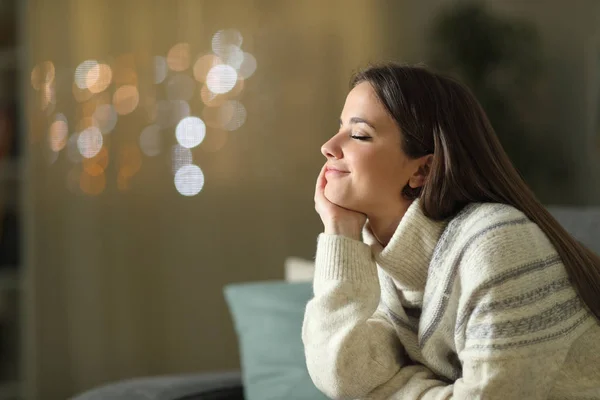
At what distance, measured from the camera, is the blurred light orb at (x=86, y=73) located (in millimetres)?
2826

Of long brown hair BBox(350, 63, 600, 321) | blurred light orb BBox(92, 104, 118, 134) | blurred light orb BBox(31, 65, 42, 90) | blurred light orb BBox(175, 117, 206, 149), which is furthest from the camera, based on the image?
blurred light orb BBox(175, 117, 206, 149)

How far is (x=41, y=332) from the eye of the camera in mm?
2854

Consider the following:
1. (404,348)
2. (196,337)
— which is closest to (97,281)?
(196,337)

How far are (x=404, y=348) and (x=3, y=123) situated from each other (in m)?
2.02

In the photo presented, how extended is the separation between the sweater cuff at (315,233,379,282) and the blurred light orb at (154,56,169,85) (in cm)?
190

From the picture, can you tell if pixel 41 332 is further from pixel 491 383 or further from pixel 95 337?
pixel 491 383

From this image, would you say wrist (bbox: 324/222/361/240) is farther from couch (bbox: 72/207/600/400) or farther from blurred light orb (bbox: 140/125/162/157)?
blurred light orb (bbox: 140/125/162/157)

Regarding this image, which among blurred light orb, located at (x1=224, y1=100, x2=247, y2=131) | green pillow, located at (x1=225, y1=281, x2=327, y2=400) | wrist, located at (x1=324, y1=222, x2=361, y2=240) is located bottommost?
green pillow, located at (x1=225, y1=281, x2=327, y2=400)

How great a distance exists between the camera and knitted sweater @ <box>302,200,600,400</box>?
3.18 ft

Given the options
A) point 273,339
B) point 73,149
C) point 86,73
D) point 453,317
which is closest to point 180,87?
point 86,73

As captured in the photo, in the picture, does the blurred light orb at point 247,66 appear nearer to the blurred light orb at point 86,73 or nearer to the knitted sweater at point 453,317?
the blurred light orb at point 86,73

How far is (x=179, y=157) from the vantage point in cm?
297

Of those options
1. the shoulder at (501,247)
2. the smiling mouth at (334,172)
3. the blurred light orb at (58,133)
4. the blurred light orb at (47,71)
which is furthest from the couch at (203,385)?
the blurred light orb at (47,71)

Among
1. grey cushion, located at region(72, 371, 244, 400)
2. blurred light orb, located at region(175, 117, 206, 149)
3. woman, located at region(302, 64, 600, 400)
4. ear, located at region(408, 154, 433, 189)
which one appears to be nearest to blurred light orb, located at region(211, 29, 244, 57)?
blurred light orb, located at region(175, 117, 206, 149)
